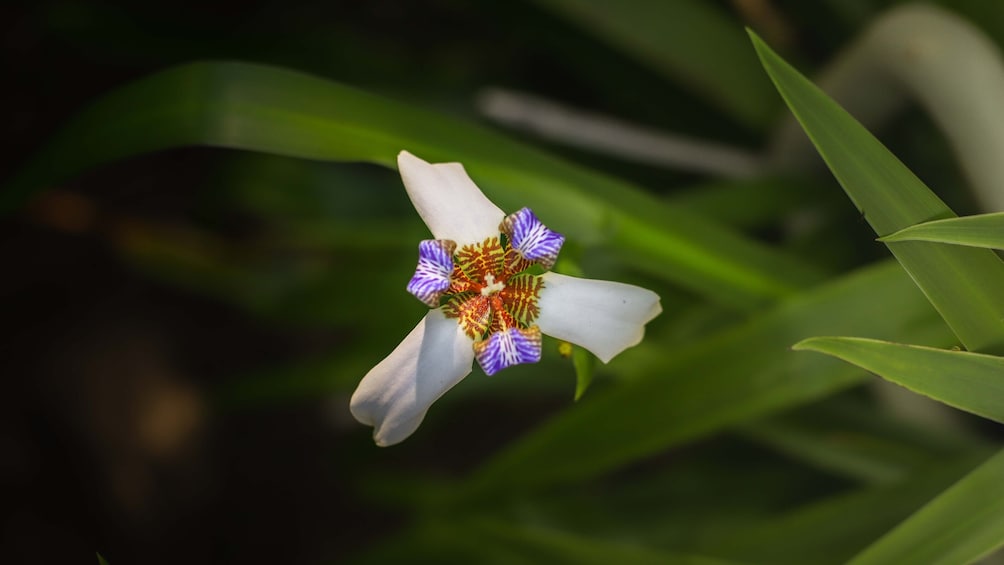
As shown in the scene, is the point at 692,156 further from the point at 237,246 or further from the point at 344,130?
the point at 237,246

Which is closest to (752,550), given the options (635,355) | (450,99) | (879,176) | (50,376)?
(635,355)

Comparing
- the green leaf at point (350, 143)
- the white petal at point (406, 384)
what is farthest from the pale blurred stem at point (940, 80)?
the white petal at point (406, 384)

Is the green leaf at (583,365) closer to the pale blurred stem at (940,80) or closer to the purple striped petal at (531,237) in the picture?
the purple striped petal at (531,237)

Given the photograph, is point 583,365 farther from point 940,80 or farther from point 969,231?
point 940,80

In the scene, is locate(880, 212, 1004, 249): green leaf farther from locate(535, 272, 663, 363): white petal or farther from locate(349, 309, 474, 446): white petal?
locate(349, 309, 474, 446): white petal

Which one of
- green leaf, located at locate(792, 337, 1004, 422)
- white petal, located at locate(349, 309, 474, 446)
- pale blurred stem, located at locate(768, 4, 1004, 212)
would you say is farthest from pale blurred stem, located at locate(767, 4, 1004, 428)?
white petal, located at locate(349, 309, 474, 446)

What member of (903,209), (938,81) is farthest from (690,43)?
(903,209)
